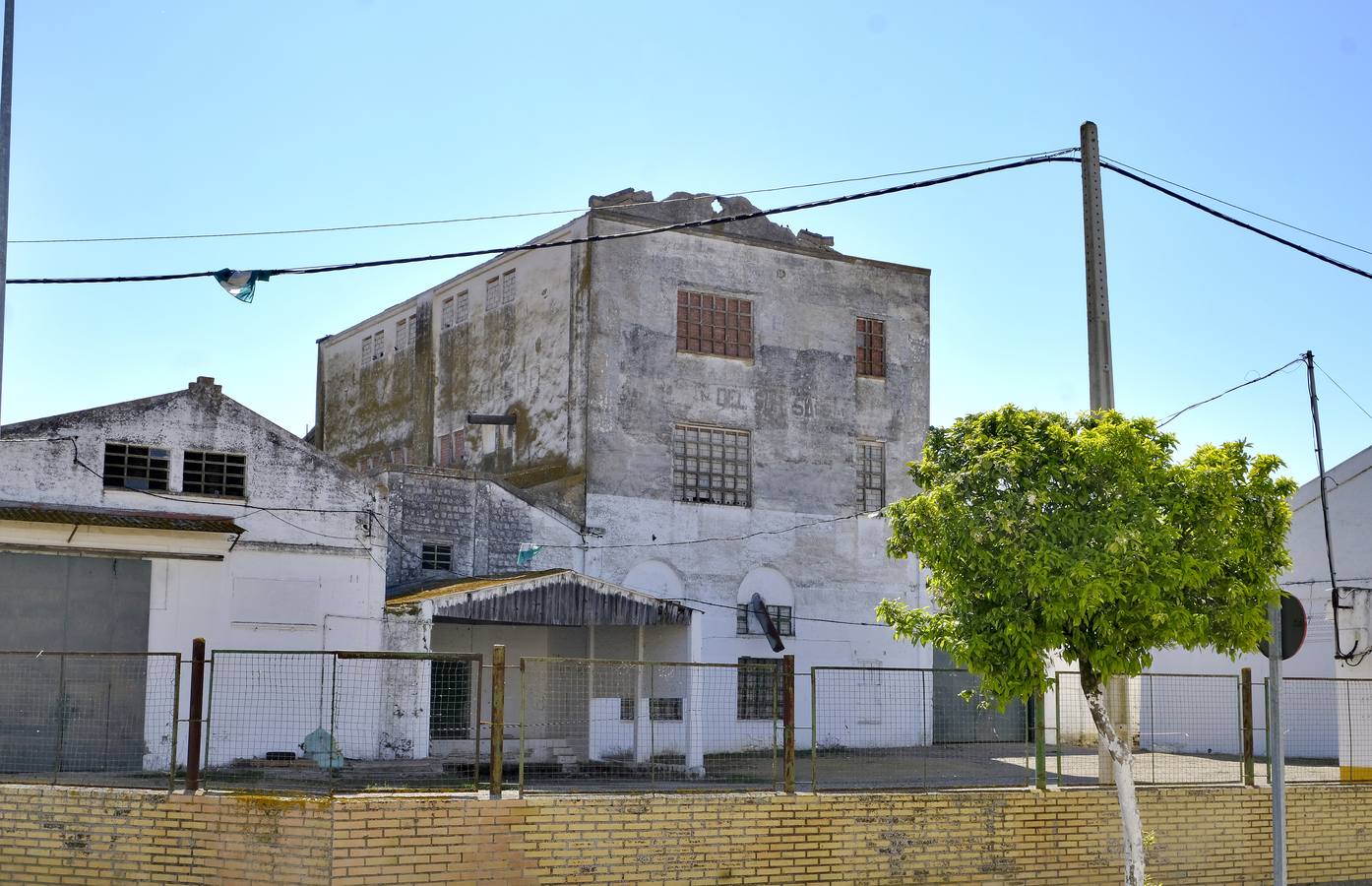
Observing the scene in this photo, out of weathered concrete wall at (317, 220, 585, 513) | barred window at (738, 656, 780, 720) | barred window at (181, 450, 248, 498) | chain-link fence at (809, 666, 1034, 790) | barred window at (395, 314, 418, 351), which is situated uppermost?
barred window at (395, 314, 418, 351)

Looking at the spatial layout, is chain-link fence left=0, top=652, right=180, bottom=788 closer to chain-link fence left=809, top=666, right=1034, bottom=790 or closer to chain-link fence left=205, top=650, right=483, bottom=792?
chain-link fence left=205, top=650, right=483, bottom=792

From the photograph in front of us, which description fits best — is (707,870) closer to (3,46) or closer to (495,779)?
(495,779)

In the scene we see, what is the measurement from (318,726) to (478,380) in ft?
67.9

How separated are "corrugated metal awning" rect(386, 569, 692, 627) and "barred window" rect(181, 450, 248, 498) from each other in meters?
3.24

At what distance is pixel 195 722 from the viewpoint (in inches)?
585

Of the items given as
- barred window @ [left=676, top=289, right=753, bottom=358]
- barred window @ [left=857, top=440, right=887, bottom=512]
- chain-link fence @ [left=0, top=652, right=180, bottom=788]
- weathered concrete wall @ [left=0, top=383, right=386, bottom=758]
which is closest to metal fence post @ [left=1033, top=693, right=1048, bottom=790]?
chain-link fence @ [left=0, top=652, right=180, bottom=788]

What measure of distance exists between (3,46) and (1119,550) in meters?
12.4

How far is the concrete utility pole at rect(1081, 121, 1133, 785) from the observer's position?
1592 centimetres

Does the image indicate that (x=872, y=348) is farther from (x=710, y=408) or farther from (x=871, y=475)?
(x=710, y=408)

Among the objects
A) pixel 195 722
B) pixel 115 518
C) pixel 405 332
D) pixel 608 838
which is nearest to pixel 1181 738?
pixel 608 838

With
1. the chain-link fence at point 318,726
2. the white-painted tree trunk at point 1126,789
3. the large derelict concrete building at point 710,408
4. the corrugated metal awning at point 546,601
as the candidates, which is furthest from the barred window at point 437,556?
the white-painted tree trunk at point 1126,789

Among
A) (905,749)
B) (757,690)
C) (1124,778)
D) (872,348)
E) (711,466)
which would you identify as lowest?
(1124,778)

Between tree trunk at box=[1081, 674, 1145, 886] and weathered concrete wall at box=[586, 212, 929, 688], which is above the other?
weathered concrete wall at box=[586, 212, 929, 688]

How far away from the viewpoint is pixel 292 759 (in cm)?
1639
